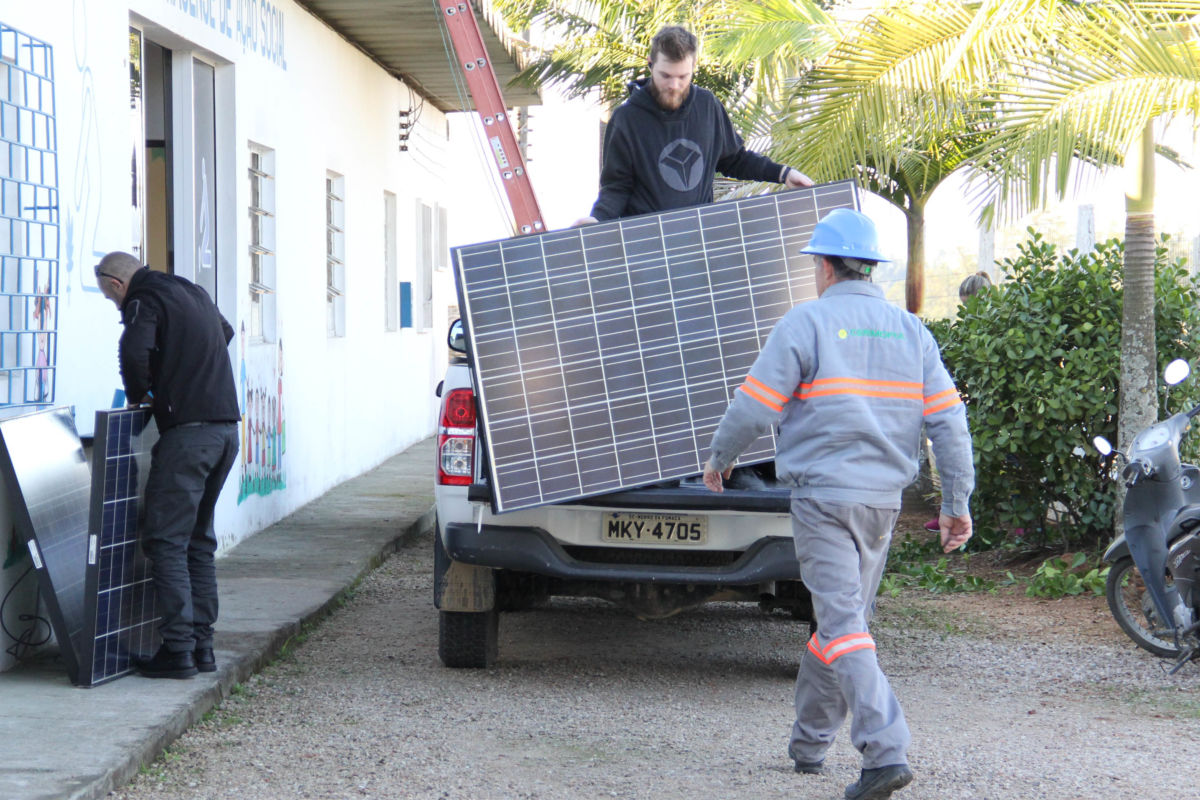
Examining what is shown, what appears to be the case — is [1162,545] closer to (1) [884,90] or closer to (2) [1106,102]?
(2) [1106,102]

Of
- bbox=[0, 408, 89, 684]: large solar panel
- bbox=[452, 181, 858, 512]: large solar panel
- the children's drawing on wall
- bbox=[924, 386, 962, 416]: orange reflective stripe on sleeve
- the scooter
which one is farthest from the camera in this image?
the children's drawing on wall

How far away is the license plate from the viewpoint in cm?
558

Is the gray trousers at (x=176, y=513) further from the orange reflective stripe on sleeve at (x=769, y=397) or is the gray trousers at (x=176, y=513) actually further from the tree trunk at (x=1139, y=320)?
the tree trunk at (x=1139, y=320)

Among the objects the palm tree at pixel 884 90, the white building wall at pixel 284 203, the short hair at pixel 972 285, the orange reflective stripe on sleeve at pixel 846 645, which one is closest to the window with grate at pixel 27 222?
the white building wall at pixel 284 203

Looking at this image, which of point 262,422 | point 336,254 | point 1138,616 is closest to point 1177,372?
point 1138,616

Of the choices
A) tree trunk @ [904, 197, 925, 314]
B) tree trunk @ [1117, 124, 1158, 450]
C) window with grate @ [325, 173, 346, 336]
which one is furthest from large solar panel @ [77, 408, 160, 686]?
tree trunk @ [904, 197, 925, 314]

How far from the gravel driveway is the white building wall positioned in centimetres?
188

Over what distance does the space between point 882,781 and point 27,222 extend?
3.93 metres

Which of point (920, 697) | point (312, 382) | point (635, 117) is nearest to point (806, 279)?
point (635, 117)

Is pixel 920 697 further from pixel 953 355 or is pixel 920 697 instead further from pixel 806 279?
pixel 953 355

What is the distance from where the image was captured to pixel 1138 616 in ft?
22.9

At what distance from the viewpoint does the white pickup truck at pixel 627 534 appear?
5.51 meters

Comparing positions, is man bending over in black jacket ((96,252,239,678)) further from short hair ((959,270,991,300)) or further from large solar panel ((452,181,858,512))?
short hair ((959,270,991,300))

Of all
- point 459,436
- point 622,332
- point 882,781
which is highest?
point 622,332
